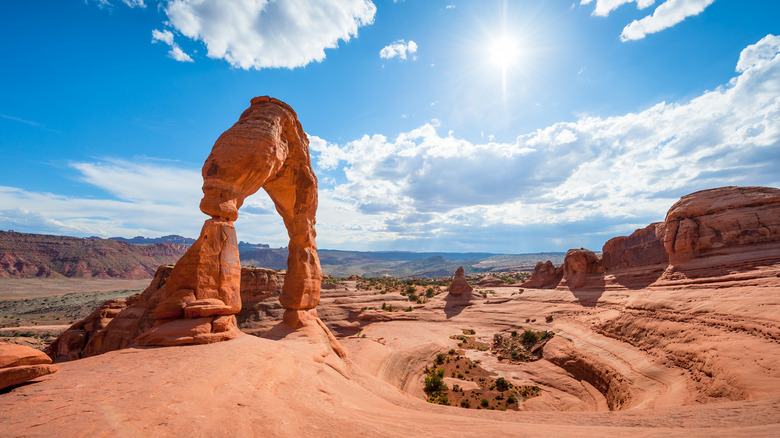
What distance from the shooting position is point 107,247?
123125 millimetres

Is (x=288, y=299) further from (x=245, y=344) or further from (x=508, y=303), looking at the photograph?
(x=508, y=303)

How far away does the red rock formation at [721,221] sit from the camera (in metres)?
16.2

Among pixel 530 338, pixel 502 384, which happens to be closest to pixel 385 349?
pixel 502 384

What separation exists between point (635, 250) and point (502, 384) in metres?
27.4

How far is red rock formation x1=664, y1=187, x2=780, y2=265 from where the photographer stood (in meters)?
16.2

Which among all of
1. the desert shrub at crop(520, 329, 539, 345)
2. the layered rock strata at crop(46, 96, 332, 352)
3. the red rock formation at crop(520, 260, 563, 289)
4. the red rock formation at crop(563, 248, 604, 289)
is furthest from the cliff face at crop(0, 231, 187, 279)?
the red rock formation at crop(563, 248, 604, 289)

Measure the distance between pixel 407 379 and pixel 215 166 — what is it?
15.0 m

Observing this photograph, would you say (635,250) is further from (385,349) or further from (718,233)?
(385,349)

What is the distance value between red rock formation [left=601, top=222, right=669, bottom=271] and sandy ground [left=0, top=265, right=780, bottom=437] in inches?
512

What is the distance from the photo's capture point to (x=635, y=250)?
33219 mm

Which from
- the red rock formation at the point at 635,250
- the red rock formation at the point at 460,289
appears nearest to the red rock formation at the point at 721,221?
the red rock formation at the point at 635,250

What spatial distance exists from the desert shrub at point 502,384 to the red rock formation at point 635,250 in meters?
22.5

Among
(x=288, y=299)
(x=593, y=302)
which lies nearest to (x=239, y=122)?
(x=288, y=299)

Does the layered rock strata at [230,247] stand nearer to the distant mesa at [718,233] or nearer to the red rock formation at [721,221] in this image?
the distant mesa at [718,233]
